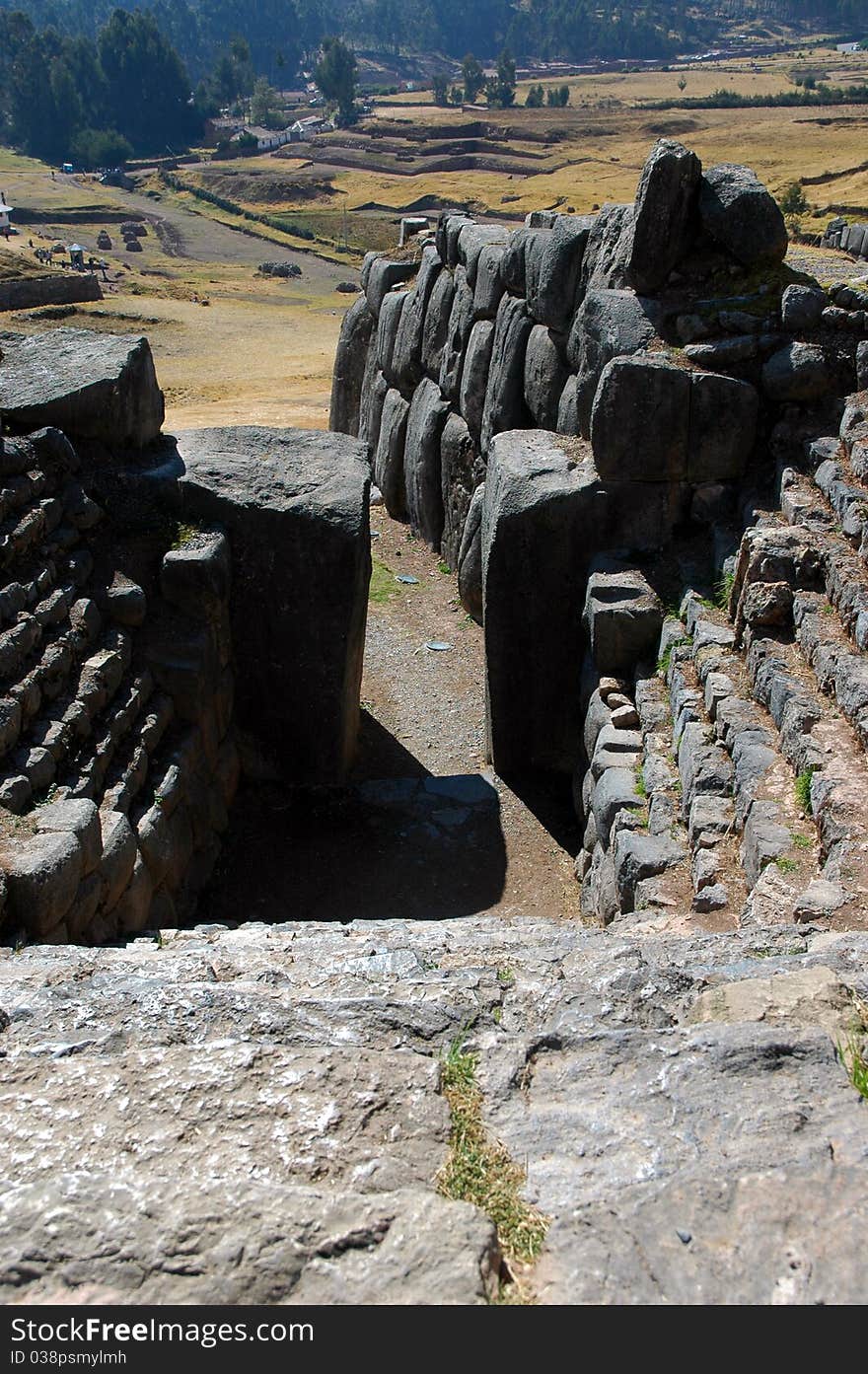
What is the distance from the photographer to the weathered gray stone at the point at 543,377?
1228 cm

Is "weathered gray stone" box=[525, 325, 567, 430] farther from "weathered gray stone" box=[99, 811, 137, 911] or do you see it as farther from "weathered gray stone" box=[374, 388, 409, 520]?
"weathered gray stone" box=[99, 811, 137, 911]

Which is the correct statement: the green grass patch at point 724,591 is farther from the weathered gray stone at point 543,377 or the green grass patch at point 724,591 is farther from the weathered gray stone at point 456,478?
the weathered gray stone at point 456,478

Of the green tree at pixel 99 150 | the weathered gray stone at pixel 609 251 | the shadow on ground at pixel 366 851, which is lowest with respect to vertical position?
the shadow on ground at pixel 366 851

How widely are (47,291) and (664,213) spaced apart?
108 feet

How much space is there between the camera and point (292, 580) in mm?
9664

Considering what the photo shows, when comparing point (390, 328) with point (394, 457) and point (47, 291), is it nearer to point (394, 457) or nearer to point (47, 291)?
point (394, 457)

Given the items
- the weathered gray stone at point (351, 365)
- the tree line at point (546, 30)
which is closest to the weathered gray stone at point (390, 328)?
the weathered gray stone at point (351, 365)

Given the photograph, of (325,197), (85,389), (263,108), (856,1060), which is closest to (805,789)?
(856,1060)

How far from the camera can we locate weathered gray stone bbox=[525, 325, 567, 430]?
40.3ft

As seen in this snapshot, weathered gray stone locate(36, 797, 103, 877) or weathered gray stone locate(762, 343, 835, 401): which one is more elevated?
weathered gray stone locate(762, 343, 835, 401)

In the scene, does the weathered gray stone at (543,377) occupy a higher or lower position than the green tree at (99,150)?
lower

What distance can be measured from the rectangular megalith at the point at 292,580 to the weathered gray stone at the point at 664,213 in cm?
312

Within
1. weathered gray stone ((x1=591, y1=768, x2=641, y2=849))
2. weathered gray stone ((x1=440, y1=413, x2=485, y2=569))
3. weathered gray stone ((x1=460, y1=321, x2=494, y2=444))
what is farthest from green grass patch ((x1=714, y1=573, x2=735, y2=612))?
weathered gray stone ((x1=440, y1=413, x2=485, y2=569))

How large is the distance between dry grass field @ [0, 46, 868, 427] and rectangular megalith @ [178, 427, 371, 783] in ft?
44.1
